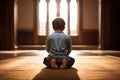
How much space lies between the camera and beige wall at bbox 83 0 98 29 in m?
10.7

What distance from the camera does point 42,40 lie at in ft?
34.8

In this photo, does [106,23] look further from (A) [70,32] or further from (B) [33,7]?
(B) [33,7]

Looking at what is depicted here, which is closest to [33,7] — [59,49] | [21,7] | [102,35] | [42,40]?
[21,7]

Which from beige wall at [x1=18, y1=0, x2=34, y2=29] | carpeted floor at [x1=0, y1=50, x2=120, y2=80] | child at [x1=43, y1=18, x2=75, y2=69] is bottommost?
carpeted floor at [x1=0, y1=50, x2=120, y2=80]

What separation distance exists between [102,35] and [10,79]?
6.00 meters

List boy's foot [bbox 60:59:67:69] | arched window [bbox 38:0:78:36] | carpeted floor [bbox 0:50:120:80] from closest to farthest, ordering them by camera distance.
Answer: carpeted floor [bbox 0:50:120:80] < boy's foot [bbox 60:59:67:69] < arched window [bbox 38:0:78:36]

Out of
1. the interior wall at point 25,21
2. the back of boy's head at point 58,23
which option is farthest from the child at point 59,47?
the interior wall at point 25,21

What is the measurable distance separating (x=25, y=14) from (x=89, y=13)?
2.38m

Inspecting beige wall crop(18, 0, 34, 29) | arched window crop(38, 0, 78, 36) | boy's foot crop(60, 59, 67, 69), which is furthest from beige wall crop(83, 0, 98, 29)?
boy's foot crop(60, 59, 67, 69)

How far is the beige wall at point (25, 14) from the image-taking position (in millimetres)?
10656

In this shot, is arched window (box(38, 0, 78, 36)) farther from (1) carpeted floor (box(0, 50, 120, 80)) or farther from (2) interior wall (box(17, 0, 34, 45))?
(1) carpeted floor (box(0, 50, 120, 80))

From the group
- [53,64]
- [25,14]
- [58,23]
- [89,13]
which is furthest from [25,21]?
[53,64]

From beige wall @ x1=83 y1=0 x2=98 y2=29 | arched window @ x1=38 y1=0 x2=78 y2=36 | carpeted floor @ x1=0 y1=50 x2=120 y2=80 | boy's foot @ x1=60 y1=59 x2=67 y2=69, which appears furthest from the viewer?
beige wall @ x1=83 y1=0 x2=98 y2=29

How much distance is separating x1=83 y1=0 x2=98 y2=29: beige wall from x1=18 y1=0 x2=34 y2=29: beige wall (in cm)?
197
